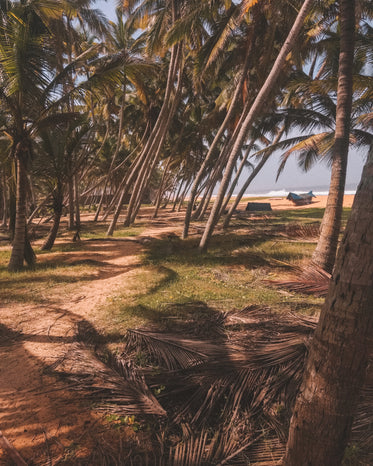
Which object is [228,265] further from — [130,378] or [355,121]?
[355,121]

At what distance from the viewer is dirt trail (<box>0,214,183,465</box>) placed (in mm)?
1822

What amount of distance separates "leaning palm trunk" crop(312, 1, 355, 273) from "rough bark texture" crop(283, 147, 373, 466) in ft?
15.0

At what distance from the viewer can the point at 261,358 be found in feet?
7.32

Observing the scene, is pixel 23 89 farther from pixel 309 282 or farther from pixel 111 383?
pixel 309 282

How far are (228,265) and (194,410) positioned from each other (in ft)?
15.1

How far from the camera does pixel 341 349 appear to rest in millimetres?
1291

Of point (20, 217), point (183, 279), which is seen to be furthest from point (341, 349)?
point (20, 217)

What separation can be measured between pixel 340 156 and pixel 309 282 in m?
2.82

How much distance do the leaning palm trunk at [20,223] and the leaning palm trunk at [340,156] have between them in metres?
6.70

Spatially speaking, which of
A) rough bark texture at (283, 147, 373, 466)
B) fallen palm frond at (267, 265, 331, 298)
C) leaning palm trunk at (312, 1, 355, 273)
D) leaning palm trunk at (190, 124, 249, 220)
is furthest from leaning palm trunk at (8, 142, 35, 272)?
leaning palm trunk at (190, 124, 249, 220)

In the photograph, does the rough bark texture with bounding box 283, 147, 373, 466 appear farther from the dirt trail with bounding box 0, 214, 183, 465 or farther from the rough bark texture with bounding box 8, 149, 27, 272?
the rough bark texture with bounding box 8, 149, 27, 272

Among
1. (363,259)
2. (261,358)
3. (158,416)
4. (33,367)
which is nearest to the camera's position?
(363,259)

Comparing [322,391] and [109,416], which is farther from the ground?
[322,391]

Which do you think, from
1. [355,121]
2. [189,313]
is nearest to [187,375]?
[189,313]
